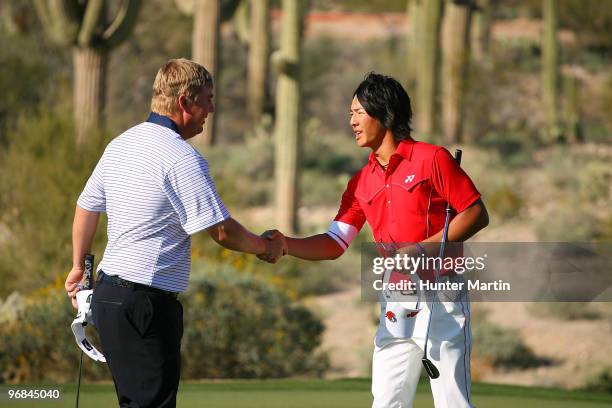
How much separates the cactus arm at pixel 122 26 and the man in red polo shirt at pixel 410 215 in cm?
1000

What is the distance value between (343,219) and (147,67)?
26.9m

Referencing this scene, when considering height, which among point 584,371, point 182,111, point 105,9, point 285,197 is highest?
point 105,9

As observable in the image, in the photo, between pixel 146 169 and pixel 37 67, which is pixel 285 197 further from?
pixel 146 169

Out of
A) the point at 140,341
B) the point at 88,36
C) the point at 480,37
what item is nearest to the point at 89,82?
the point at 88,36

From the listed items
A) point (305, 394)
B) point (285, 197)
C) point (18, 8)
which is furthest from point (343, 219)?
point (18, 8)

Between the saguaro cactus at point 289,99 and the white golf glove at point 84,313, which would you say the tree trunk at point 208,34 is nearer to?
the saguaro cactus at point 289,99

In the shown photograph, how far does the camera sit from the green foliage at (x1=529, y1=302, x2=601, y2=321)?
16281 millimetres

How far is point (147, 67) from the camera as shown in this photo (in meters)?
32.2

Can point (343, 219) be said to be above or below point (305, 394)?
above

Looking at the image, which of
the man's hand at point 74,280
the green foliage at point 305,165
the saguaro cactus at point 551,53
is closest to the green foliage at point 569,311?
the green foliage at point 305,165

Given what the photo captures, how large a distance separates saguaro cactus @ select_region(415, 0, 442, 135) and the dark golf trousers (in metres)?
17.5

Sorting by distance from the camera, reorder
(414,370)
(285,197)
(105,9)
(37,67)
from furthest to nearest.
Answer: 1. (37,67)
2. (285,197)
3. (105,9)
4. (414,370)

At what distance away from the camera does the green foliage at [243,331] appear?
37.0ft

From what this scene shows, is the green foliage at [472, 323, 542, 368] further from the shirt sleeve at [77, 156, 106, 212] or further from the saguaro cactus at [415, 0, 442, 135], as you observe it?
the shirt sleeve at [77, 156, 106, 212]
